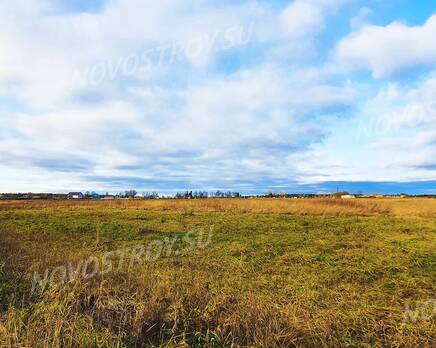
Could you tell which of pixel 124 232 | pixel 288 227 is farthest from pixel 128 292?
pixel 288 227

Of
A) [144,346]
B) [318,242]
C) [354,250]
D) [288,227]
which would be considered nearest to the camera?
[144,346]

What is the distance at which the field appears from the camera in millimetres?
4883

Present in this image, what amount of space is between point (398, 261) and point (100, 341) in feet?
35.5

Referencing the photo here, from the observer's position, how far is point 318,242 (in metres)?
16.1

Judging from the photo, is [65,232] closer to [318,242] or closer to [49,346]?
[318,242]

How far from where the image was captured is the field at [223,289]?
4.88m

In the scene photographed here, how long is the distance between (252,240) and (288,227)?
516cm

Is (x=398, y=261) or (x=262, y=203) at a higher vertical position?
(x=262, y=203)

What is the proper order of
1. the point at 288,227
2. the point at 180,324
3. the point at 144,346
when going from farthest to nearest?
1. the point at 288,227
2. the point at 180,324
3. the point at 144,346

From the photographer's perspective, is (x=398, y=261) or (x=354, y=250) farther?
(x=354, y=250)

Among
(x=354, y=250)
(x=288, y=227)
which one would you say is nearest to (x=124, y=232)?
(x=288, y=227)

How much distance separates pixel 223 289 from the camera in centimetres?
784

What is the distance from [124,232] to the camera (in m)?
19.1

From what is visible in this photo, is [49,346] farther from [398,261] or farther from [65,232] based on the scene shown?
[65,232]
